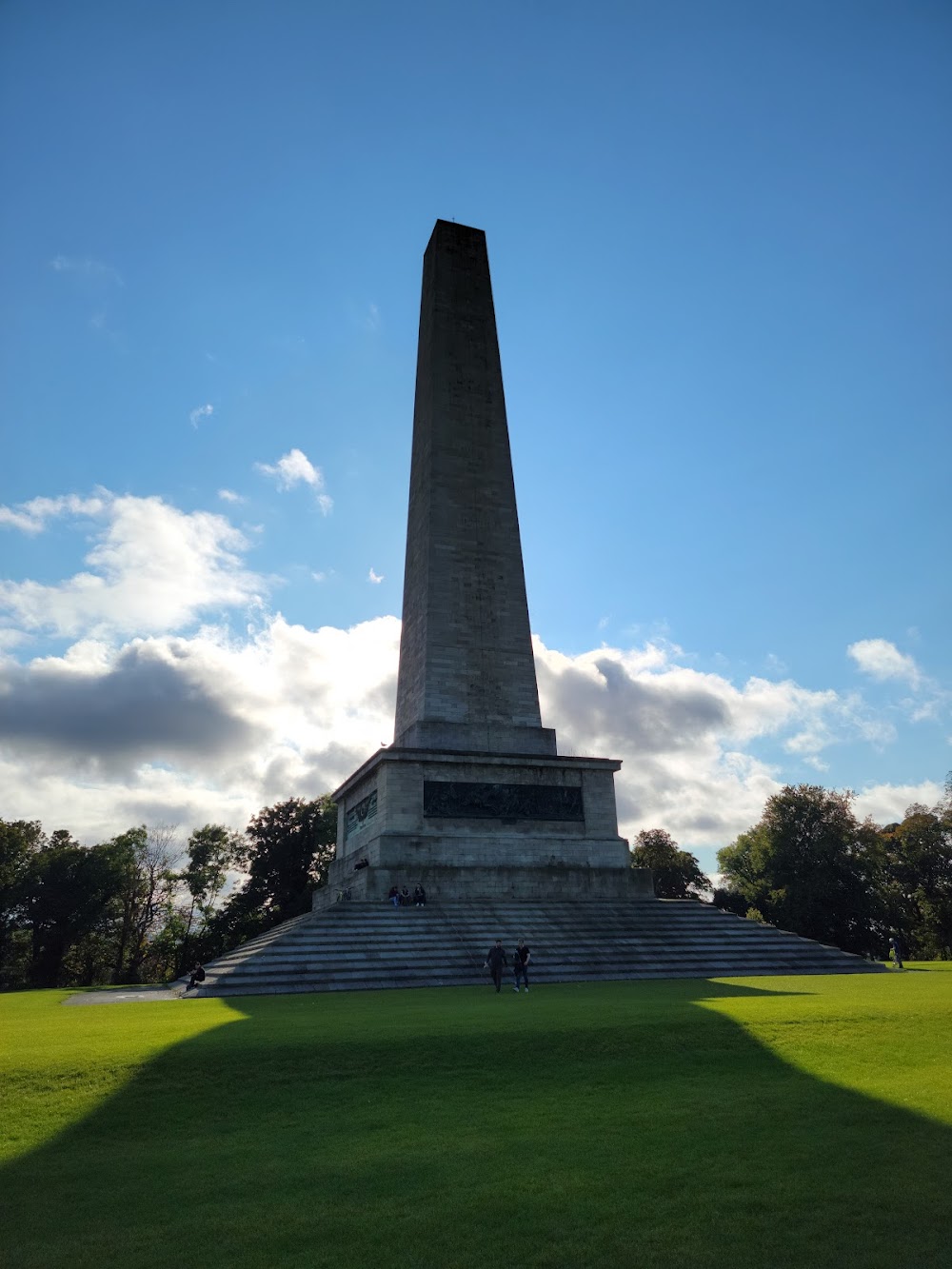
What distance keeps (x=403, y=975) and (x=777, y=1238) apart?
1526cm

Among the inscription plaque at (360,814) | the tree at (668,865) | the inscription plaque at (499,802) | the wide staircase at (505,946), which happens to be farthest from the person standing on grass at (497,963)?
the tree at (668,865)

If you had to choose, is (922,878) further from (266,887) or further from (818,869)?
(266,887)

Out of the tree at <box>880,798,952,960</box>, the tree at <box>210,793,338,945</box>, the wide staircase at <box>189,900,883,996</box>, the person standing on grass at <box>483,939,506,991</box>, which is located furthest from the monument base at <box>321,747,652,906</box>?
the tree at <box>880,798,952,960</box>

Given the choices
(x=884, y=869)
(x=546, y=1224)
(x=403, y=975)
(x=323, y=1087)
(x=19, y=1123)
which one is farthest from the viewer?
(x=884, y=869)

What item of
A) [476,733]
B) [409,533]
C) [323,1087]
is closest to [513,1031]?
[323,1087]

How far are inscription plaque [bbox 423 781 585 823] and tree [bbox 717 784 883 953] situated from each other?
2629 cm

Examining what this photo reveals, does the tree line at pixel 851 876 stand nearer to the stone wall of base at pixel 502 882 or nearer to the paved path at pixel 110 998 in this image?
the stone wall of base at pixel 502 882

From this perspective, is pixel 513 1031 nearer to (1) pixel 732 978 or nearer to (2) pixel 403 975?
(2) pixel 403 975

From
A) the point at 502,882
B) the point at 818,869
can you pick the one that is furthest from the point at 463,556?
the point at 818,869

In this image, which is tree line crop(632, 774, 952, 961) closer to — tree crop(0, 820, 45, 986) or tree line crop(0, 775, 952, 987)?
tree line crop(0, 775, 952, 987)

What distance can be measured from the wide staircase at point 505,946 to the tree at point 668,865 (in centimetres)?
4116

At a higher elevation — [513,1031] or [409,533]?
[409,533]

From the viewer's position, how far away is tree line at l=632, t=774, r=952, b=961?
48.2m

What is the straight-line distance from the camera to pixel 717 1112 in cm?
815
